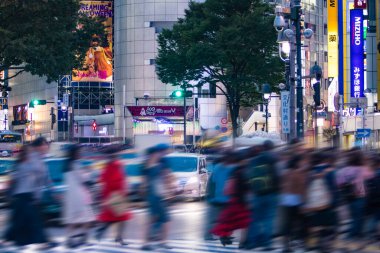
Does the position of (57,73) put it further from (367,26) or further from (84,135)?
(84,135)

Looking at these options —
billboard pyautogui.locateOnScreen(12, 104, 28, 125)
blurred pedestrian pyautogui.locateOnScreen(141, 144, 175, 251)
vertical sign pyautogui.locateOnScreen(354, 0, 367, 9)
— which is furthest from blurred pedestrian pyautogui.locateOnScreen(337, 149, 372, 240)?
billboard pyautogui.locateOnScreen(12, 104, 28, 125)

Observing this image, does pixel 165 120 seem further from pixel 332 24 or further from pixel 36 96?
pixel 36 96

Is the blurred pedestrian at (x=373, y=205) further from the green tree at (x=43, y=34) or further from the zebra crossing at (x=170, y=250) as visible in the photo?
the green tree at (x=43, y=34)

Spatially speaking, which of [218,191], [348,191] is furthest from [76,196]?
[348,191]

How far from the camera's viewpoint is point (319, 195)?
1512 centimetres

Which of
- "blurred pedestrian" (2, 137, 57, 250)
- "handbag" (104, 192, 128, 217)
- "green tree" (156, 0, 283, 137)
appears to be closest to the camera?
"blurred pedestrian" (2, 137, 57, 250)

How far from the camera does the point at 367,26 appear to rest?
5791 centimetres

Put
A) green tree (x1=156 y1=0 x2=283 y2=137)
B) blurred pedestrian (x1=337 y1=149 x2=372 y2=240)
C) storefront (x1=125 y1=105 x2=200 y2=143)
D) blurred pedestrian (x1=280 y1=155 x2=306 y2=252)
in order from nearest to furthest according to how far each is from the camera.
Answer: blurred pedestrian (x1=280 y1=155 x2=306 y2=252) → blurred pedestrian (x1=337 y1=149 x2=372 y2=240) → green tree (x1=156 y1=0 x2=283 y2=137) → storefront (x1=125 y1=105 x2=200 y2=143)

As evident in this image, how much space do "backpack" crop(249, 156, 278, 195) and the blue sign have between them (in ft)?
157

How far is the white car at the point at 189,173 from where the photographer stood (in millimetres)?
26844

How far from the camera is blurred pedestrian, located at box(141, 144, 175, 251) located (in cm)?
1553

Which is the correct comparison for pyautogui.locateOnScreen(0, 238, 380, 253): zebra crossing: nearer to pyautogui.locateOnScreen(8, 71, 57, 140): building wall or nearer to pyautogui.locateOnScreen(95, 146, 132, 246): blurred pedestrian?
pyautogui.locateOnScreen(95, 146, 132, 246): blurred pedestrian

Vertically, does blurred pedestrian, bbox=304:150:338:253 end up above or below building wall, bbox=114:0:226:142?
below

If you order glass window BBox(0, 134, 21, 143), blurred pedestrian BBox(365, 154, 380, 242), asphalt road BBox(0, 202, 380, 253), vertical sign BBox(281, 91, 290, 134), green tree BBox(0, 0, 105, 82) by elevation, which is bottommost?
asphalt road BBox(0, 202, 380, 253)
